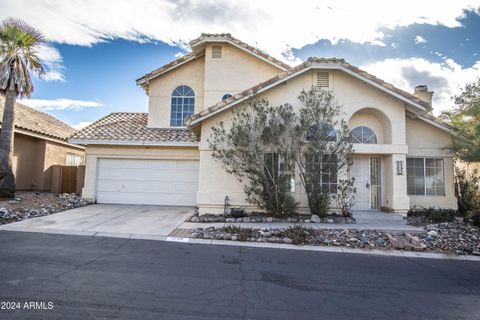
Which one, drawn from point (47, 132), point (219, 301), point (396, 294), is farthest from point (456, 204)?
point (47, 132)

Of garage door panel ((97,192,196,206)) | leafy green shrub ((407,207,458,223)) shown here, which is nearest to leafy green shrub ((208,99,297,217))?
garage door panel ((97,192,196,206))

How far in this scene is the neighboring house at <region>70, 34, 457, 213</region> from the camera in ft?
36.2

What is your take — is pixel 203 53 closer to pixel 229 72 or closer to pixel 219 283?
pixel 229 72

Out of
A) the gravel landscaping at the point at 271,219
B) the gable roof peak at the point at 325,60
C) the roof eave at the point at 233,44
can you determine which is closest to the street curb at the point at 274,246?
the gravel landscaping at the point at 271,219

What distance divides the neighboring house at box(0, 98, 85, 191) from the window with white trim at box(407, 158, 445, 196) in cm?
1934

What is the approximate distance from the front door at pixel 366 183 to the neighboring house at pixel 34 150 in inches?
671

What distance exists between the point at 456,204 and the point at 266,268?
34.2 ft

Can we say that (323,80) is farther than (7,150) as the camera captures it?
No

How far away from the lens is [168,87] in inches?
604

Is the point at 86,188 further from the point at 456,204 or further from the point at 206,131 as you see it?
the point at 456,204

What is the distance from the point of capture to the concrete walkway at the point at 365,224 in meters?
9.18

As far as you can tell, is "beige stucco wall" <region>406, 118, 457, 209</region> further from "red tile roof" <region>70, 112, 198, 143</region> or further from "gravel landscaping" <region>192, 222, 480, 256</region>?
"red tile roof" <region>70, 112, 198, 143</region>

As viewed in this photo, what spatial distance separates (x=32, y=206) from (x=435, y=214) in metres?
16.1

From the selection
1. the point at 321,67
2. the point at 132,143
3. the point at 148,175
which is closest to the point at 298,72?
the point at 321,67
